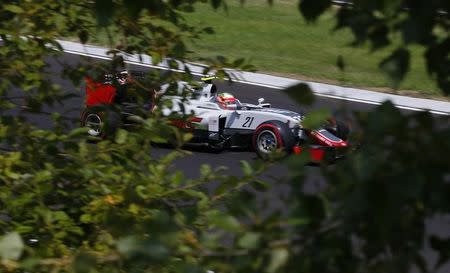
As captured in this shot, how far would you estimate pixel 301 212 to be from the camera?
1.64m

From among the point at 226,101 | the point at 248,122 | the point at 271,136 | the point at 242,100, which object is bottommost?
the point at 271,136

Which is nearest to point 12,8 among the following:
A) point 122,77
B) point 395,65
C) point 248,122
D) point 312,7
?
point 122,77

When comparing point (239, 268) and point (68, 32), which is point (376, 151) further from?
point (68, 32)

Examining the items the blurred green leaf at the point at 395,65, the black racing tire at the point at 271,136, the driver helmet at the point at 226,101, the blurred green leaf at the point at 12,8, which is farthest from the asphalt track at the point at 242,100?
the driver helmet at the point at 226,101

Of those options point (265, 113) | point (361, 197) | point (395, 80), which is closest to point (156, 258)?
point (361, 197)

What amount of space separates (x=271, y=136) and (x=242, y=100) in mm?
4102

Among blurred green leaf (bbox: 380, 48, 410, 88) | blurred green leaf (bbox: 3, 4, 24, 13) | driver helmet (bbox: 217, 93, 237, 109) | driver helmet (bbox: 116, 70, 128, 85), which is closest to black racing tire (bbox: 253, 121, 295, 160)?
driver helmet (bbox: 217, 93, 237, 109)

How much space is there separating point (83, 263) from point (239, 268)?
32 cm

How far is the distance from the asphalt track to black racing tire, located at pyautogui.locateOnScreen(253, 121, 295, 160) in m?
0.24

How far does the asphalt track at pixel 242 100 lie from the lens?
1.85 m

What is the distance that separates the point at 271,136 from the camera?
12.5 meters

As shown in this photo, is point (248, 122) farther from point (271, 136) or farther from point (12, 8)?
point (12, 8)

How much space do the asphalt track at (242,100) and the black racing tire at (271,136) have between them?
241 millimetres

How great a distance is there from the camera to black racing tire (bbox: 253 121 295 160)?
40.0 feet
